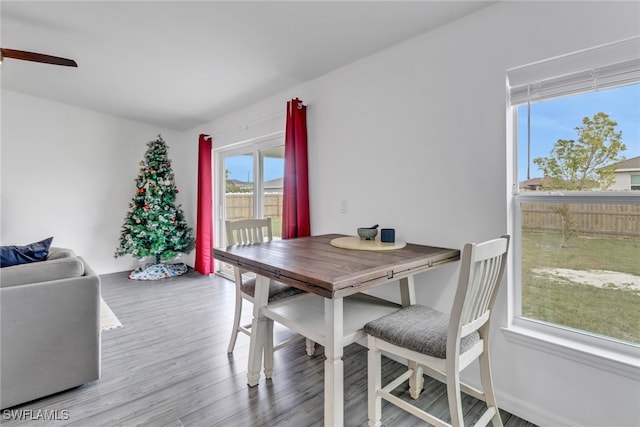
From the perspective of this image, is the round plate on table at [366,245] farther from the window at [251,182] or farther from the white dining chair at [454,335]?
the window at [251,182]

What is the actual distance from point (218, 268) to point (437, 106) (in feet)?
12.9

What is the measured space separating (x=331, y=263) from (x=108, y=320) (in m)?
2.67

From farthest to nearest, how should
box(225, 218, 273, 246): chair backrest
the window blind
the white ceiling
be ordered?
box(225, 218, 273, 246): chair backrest, the white ceiling, the window blind

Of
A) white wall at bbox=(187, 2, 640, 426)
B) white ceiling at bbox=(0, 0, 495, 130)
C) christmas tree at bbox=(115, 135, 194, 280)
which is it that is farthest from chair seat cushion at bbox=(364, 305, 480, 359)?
christmas tree at bbox=(115, 135, 194, 280)

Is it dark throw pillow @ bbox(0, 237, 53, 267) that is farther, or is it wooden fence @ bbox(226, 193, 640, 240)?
dark throw pillow @ bbox(0, 237, 53, 267)

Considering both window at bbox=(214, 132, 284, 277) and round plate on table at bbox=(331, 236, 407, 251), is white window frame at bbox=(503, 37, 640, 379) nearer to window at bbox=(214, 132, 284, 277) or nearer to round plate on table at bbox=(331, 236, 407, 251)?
round plate on table at bbox=(331, 236, 407, 251)

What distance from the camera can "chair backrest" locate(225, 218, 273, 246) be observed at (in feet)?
7.52

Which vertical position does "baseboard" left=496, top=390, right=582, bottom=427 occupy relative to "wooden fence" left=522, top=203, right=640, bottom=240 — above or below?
below

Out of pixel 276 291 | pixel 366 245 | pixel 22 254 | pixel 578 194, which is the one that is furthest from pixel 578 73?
pixel 22 254

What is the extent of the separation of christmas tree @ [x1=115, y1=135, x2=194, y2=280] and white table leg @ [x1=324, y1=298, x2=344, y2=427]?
3968mm

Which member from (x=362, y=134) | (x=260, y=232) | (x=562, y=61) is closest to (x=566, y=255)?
(x=562, y=61)

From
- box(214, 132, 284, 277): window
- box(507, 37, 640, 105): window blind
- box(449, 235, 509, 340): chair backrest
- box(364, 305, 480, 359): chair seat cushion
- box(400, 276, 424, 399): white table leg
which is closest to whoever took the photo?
box(449, 235, 509, 340): chair backrest

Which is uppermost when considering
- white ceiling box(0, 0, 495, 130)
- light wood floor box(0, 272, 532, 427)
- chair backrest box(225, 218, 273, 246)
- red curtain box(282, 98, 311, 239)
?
white ceiling box(0, 0, 495, 130)

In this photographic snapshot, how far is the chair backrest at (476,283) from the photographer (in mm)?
1157
